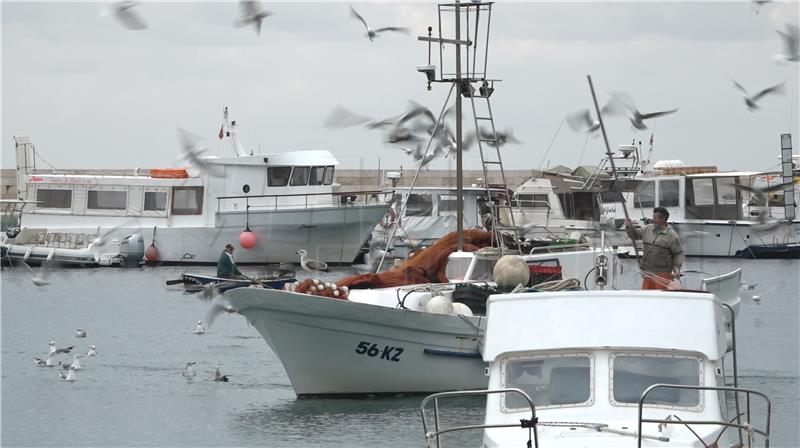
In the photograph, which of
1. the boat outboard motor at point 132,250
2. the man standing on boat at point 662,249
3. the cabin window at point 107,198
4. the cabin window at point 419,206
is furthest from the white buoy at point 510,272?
the cabin window at point 107,198

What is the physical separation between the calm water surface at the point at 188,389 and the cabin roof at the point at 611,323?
5.40 metres

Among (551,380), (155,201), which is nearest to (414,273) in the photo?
(551,380)

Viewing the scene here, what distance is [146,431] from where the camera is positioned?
17.1m

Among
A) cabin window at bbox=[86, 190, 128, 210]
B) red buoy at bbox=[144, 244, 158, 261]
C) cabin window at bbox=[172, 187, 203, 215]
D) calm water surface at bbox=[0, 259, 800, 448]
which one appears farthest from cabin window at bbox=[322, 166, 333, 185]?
calm water surface at bbox=[0, 259, 800, 448]

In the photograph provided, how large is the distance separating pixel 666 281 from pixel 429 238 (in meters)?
27.1

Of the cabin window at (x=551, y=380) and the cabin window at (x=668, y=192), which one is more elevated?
the cabin window at (x=668, y=192)

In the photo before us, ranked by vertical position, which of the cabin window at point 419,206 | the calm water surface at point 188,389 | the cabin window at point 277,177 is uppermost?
the cabin window at point 277,177

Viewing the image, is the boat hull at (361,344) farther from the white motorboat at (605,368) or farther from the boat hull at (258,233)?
the boat hull at (258,233)

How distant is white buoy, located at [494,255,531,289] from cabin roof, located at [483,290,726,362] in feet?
21.2

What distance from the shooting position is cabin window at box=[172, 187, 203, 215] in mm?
44844

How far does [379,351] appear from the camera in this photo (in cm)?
1727

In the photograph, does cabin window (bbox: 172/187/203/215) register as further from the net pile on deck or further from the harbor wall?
the net pile on deck

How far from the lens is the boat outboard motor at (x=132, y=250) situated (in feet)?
148

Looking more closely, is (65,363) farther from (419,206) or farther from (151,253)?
(151,253)
